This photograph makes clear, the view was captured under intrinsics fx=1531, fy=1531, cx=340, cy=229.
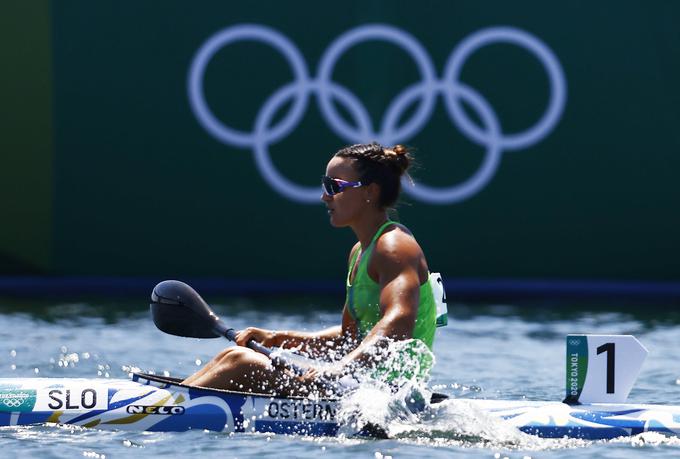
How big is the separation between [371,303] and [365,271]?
14cm

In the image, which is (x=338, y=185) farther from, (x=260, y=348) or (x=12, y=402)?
(x=12, y=402)

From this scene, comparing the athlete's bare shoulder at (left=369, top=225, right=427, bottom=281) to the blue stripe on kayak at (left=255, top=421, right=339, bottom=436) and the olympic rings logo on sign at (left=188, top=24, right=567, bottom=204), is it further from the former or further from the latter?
the olympic rings logo on sign at (left=188, top=24, right=567, bottom=204)

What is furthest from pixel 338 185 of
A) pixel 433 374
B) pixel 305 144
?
pixel 305 144

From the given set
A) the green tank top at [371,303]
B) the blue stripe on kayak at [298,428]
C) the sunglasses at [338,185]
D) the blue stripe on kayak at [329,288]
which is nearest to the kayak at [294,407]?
the blue stripe on kayak at [298,428]

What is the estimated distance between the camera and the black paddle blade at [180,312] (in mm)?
7379

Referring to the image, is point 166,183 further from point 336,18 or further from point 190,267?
point 336,18

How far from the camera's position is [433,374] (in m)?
9.59

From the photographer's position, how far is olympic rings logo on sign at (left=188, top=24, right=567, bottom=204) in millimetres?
15445

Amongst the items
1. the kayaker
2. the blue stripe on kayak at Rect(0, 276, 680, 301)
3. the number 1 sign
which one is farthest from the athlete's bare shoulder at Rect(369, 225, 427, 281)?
the blue stripe on kayak at Rect(0, 276, 680, 301)

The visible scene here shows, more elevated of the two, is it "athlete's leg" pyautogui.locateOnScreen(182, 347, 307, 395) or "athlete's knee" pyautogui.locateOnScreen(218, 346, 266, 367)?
"athlete's knee" pyautogui.locateOnScreen(218, 346, 266, 367)

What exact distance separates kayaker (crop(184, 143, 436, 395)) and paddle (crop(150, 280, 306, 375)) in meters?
0.43

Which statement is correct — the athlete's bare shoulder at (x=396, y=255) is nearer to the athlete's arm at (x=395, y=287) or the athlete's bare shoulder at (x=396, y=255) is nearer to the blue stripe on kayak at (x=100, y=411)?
the athlete's arm at (x=395, y=287)

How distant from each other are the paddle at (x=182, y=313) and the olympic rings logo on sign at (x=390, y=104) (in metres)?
8.12

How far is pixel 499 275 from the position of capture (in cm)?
1555
